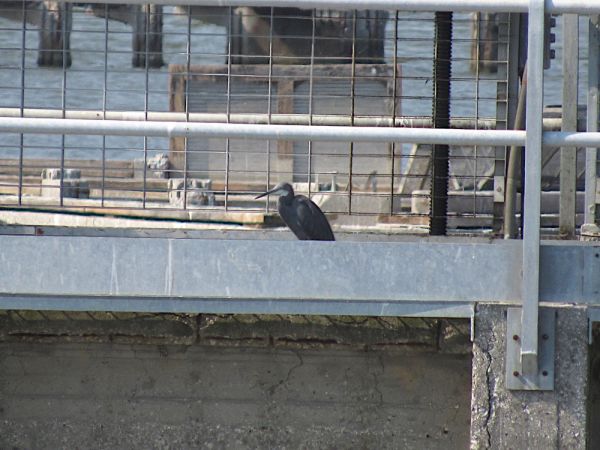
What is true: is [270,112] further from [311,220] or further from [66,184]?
[66,184]

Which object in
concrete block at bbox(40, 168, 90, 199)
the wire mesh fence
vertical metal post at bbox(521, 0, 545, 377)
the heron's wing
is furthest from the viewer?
concrete block at bbox(40, 168, 90, 199)

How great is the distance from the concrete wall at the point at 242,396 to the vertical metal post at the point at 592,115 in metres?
1.29

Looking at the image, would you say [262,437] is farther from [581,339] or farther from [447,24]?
[447,24]

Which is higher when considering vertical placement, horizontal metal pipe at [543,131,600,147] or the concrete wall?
horizontal metal pipe at [543,131,600,147]

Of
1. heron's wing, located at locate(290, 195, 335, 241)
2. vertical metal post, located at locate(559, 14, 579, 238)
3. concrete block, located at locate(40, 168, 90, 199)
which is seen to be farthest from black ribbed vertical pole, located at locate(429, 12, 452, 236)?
concrete block, located at locate(40, 168, 90, 199)

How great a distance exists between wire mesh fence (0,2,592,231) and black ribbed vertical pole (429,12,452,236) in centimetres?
1

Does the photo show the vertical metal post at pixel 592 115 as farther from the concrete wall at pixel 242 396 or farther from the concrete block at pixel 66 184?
the concrete block at pixel 66 184

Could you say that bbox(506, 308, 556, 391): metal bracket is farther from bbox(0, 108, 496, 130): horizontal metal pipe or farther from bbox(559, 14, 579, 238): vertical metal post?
bbox(0, 108, 496, 130): horizontal metal pipe

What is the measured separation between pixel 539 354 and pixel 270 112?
2.80 meters

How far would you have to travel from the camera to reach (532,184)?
391 centimetres

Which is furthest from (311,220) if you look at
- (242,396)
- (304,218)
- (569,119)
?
(242,396)

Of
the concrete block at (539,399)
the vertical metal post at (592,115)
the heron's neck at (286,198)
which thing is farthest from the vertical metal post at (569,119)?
the heron's neck at (286,198)

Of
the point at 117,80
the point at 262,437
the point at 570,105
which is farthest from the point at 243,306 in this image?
the point at 117,80

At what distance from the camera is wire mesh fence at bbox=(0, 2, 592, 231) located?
6590 millimetres
